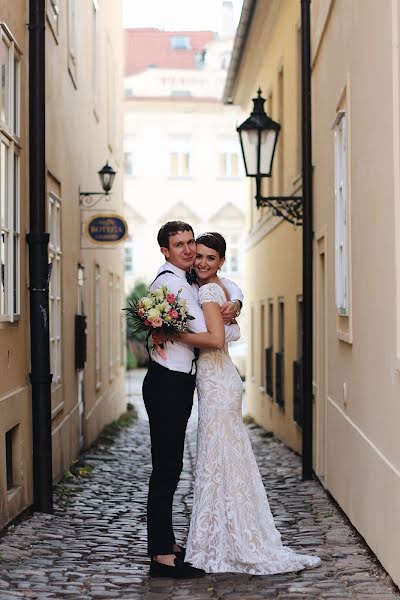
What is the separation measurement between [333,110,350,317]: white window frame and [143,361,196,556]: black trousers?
2.38m

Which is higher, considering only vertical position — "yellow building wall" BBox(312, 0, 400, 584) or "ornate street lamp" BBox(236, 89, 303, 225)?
"ornate street lamp" BBox(236, 89, 303, 225)

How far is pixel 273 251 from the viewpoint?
18844 millimetres

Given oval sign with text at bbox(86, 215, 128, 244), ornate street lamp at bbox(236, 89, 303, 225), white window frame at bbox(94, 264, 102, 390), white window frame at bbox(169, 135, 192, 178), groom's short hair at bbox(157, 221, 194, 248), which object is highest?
white window frame at bbox(169, 135, 192, 178)

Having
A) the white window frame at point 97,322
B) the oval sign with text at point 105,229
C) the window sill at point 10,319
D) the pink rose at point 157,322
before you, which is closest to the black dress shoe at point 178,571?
the pink rose at point 157,322

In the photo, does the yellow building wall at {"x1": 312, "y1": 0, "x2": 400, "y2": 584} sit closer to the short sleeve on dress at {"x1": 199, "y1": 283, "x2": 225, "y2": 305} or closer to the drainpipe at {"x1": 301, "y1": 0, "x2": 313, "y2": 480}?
the drainpipe at {"x1": 301, "y1": 0, "x2": 313, "y2": 480}

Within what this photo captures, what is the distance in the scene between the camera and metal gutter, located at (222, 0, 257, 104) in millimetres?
18784

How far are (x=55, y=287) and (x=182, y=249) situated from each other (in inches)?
213

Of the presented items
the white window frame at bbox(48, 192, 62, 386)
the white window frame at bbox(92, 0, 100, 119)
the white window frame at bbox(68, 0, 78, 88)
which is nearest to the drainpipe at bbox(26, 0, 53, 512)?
the white window frame at bbox(48, 192, 62, 386)

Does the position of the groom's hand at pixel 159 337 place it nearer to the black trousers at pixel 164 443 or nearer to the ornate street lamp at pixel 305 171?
the black trousers at pixel 164 443

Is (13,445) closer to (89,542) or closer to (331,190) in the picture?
(89,542)

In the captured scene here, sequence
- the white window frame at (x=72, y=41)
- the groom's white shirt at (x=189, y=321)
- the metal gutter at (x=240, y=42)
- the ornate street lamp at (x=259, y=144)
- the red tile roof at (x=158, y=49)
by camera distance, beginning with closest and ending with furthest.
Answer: the groom's white shirt at (x=189, y=321), the ornate street lamp at (x=259, y=144), the white window frame at (x=72, y=41), the metal gutter at (x=240, y=42), the red tile roof at (x=158, y=49)

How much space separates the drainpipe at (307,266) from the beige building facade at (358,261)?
0.11m

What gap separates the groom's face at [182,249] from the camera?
Result: 7.17 metres

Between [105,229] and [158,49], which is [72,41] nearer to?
[105,229]
